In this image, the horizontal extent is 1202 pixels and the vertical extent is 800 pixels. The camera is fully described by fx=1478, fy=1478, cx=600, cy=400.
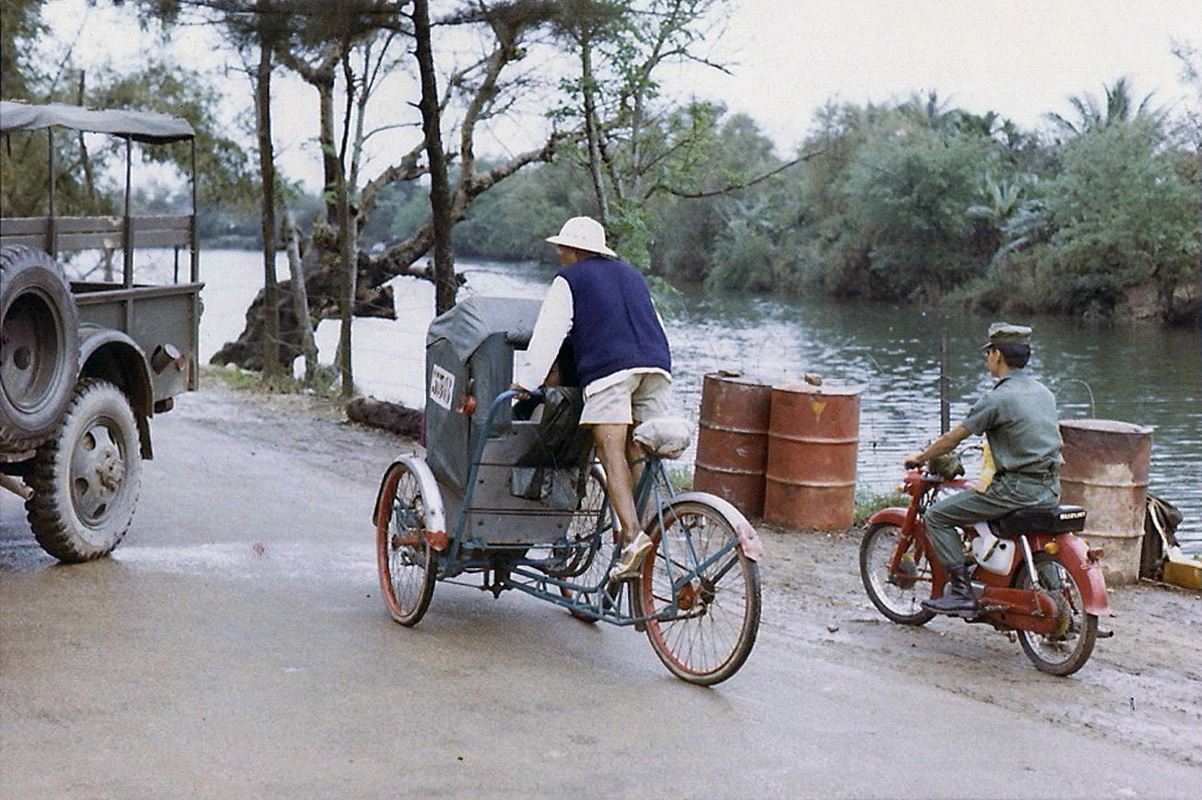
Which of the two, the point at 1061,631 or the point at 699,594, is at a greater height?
the point at 699,594

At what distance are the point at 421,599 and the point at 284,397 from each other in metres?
12.3

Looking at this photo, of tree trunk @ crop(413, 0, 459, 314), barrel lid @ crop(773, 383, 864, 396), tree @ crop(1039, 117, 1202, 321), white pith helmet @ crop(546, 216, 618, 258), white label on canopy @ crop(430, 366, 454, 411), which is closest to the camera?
white pith helmet @ crop(546, 216, 618, 258)

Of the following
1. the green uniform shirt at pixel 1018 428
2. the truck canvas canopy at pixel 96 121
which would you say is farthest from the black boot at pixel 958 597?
the truck canvas canopy at pixel 96 121

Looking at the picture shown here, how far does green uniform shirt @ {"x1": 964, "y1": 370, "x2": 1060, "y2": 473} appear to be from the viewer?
7.14 m

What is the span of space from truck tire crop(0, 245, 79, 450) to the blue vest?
→ 2.85 meters

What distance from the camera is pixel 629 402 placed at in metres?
6.24

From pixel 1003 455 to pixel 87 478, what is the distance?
4.88 meters

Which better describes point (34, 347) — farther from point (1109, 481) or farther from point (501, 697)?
point (1109, 481)

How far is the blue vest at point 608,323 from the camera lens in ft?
20.4

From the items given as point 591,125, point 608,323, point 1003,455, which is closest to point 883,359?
point 591,125

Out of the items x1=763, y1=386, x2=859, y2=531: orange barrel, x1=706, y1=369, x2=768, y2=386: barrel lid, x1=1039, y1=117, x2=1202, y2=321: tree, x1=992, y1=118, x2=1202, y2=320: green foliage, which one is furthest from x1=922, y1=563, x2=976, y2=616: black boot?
x1=992, y1=118, x2=1202, y2=320: green foliage

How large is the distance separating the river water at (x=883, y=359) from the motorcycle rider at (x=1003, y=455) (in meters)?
3.57

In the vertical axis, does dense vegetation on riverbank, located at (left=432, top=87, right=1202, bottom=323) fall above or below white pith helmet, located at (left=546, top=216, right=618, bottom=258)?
above

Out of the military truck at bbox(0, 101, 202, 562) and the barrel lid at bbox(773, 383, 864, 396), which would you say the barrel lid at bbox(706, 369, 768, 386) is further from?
the military truck at bbox(0, 101, 202, 562)
